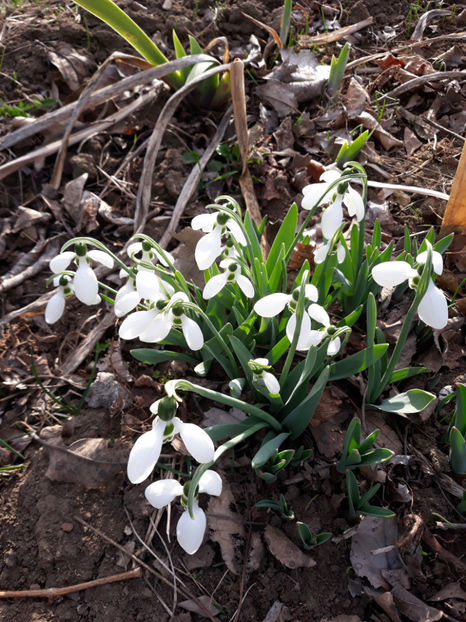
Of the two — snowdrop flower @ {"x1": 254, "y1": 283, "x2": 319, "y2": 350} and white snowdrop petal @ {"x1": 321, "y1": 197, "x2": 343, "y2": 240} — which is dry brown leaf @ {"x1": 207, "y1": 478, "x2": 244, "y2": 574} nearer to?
snowdrop flower @ {"x1": 254, "y1": 283, "x2": 319, "y2": 350}

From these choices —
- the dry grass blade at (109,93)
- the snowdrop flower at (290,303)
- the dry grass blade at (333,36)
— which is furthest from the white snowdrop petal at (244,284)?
the dry grass blade at (333,36)

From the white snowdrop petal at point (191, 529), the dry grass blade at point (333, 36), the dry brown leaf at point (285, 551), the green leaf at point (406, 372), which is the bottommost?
the dry brown leaf at point (285, 551)

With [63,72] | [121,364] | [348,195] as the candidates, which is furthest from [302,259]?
[63,72]

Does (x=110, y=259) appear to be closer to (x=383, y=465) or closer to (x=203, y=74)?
(x=383, y=465)

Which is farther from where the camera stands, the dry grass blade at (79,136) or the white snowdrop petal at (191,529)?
the dry grass blade at (79,136)

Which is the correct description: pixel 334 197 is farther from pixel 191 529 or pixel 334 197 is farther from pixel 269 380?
pixel 191 529

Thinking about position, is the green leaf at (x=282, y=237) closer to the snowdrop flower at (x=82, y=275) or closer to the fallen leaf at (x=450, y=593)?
the snowdrop flower at (x=82, y=275)
